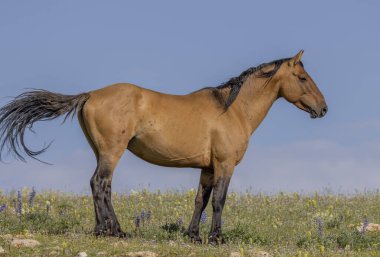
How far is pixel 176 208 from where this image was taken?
17.1 m

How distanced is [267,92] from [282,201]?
5.42 metres

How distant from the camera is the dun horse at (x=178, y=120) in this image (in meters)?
12.1

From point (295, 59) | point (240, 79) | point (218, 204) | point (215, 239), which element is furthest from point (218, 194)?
point (295, 59)

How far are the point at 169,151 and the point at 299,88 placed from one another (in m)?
2.87

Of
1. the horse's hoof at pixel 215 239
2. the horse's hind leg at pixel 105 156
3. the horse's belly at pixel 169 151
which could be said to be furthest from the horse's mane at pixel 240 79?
the horse's hoof at pixel 215 239

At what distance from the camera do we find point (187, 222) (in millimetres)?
15594

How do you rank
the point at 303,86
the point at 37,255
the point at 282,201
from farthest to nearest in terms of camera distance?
1. the point at 282,201
2. the point at 303,86
3. the point at 37,255

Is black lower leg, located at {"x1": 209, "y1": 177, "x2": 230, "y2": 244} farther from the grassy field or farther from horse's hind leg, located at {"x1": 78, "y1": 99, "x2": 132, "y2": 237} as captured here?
horse's hind leg, located at {"x1": 78, "y1": 99, "x2": 132, "y2": 237}

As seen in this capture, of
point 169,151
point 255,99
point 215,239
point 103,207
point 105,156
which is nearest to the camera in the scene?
point 105,156

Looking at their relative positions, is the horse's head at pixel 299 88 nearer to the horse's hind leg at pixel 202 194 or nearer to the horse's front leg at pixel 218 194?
the horse's front leg at pixel 218 194

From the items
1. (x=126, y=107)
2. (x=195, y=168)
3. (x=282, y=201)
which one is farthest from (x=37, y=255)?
(x=282, y=201)

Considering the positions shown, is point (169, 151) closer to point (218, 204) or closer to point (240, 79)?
point (218, 204)

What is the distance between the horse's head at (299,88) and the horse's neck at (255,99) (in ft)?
0.69

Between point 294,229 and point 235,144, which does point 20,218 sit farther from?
point 294,229
